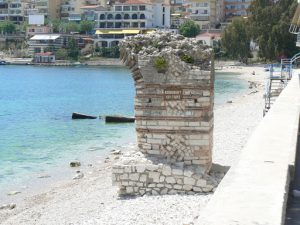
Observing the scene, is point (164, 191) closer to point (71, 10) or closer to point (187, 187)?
point (187, 187)

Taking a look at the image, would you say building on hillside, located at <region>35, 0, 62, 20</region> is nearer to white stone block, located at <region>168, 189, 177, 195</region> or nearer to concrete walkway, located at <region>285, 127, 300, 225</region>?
white stone block, located at <region>168, 189, 177, 195</region>

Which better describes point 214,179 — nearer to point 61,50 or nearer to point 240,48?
point 240,48

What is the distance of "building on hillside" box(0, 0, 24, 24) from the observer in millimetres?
158625

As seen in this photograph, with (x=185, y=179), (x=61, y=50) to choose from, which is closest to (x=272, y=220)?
(x=185, y=179)

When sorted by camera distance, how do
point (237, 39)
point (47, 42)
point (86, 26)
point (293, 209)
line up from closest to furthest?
1. point (293, 209)
2. point (237, 39)
3. point (47, 42)
4. point (86, 26)

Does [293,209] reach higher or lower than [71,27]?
lower

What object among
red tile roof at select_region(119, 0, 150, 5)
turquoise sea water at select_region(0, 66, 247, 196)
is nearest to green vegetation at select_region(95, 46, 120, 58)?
red tile roof at select_region(119, 0, 150, 5)

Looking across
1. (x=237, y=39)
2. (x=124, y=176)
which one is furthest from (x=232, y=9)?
(x=124, y=176)

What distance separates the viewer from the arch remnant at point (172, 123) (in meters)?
12.5

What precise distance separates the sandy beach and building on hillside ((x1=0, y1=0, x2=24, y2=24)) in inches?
5612

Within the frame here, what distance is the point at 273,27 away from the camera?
73.9 m

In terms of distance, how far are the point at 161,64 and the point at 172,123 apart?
132cm

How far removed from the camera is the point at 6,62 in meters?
139

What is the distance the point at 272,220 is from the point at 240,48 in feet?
278
